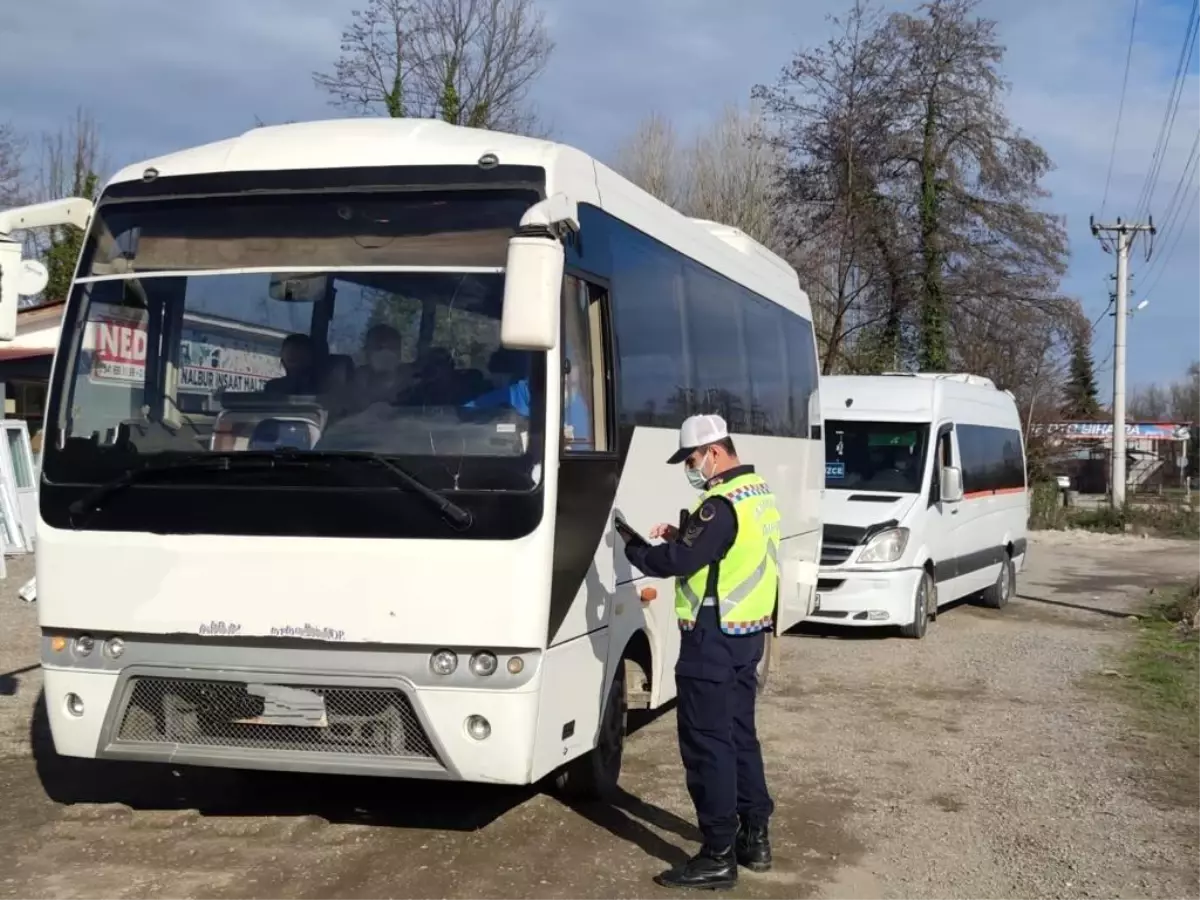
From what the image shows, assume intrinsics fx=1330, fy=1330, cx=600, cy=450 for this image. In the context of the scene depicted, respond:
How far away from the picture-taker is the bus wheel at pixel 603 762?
6.90 meters

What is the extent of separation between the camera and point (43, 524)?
6.04 meters

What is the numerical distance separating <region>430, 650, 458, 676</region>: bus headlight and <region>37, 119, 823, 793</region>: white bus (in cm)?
1

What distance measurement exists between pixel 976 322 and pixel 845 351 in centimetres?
569

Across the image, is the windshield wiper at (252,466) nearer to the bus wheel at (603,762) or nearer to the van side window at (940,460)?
the bus wheel at (603,762)

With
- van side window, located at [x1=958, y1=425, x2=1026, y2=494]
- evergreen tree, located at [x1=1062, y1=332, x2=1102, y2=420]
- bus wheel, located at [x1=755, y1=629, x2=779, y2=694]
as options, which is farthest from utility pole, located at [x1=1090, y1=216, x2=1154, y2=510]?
bus wheel, located at [x1=755, y1=629, x2=779, y2=694]

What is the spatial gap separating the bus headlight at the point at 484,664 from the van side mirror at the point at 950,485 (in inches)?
370

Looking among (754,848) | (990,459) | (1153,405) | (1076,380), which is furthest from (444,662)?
(1153,405)

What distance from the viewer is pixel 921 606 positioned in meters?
13.9

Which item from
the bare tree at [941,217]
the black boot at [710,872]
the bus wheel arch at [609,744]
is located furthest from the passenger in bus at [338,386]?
the bare tree at [941,217]

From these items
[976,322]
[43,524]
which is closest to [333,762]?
[43,524]

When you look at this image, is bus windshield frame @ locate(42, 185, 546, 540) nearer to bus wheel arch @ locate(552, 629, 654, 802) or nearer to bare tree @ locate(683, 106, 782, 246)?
bus wheel arch @ locate(552, 629, 654, 802)

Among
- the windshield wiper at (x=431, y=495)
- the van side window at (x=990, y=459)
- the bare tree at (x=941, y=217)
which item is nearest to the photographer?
the windshield wiper at (x=431, y=495)

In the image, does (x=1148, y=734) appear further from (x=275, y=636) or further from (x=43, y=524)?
(x=43, y=524)

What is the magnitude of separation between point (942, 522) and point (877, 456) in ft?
3.31
